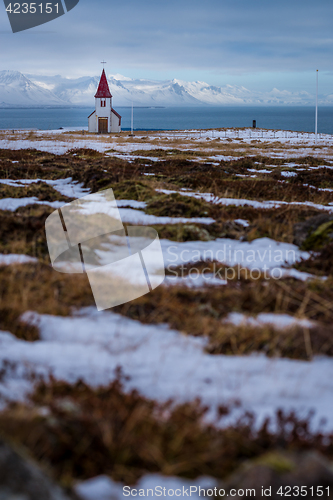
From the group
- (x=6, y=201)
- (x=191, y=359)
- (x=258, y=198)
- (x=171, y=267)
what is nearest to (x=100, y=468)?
(x=191, y=359)

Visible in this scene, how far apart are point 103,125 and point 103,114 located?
158 centimetres

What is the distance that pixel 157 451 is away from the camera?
87.9 inches

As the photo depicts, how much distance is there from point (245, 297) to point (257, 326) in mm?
793

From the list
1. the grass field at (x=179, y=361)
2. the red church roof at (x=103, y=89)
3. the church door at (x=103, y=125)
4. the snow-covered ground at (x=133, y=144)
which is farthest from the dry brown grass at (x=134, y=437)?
the red church roof at (x=103, y=89)

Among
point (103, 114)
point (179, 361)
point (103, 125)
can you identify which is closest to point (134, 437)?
point (179, 361)

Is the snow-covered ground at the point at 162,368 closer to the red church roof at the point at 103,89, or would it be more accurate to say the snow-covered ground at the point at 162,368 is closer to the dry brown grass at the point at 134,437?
the dry brown grass at the point at 134,437

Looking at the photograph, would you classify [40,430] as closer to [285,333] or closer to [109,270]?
[285,333]

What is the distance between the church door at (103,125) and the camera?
2232 inches

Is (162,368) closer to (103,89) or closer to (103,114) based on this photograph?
(103,114)

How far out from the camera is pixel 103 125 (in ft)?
187

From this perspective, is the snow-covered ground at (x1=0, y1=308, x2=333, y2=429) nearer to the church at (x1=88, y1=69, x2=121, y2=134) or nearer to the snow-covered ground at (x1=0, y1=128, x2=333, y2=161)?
the snow-covered ground at (x1=0, y1=128, x2=333, y2=161)

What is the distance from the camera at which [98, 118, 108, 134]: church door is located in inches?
2232

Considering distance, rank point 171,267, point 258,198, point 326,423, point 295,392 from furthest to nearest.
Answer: point 258,198 < point 171,267 < point 295,392 < point 326,423

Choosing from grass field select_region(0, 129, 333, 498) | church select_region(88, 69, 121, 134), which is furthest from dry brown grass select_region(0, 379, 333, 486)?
church select_region(88, 69, 121, 134)
